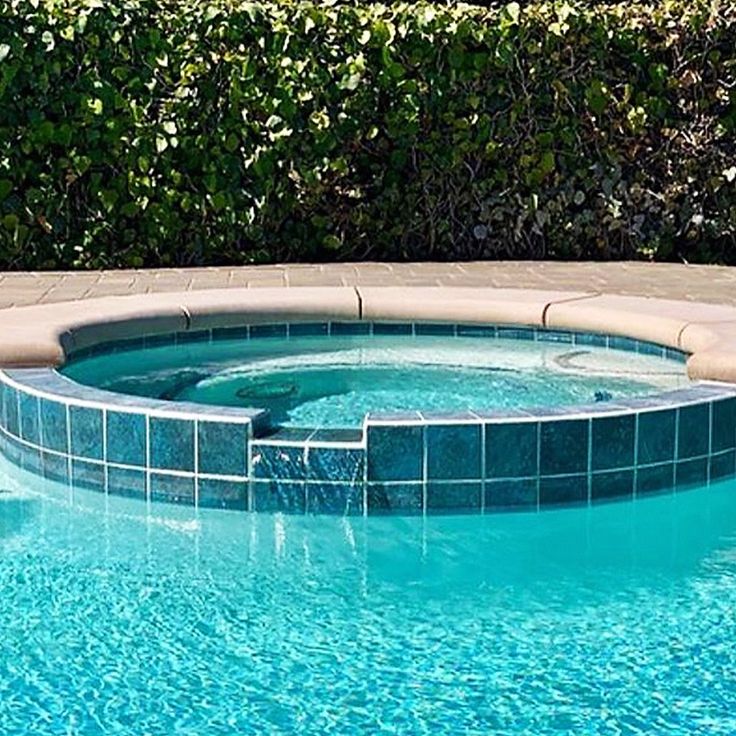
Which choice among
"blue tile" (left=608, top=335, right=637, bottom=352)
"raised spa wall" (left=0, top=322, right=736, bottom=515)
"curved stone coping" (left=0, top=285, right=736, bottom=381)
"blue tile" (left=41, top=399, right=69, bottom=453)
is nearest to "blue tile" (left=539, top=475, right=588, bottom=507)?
"raised spa wall" (left=0, top=322, right=736, bottom=515)

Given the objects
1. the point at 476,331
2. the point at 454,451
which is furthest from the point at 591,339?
the point at 454,451

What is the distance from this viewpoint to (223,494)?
5230 mm

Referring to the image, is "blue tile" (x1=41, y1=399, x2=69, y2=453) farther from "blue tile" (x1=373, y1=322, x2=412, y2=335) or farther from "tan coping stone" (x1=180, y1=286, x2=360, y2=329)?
"blue tile" (x1=373, y1=322, x2=412, y2=335)

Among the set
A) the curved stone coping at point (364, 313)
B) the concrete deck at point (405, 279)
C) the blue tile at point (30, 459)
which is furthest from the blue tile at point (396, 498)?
the concrete deck at point (405, 279)

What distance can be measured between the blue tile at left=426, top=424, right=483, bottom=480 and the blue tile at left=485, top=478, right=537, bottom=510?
0.08m

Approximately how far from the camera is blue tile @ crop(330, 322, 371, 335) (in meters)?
7.86

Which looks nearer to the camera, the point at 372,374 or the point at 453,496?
the point at 453,496

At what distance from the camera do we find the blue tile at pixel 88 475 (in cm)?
542

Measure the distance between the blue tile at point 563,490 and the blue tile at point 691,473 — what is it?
0.44 meters

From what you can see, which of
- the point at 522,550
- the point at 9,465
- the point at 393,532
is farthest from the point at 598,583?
the point at 9,465

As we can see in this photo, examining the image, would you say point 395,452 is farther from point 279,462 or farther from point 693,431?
point 693,431

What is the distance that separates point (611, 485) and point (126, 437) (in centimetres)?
190

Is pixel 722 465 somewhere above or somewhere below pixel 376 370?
below

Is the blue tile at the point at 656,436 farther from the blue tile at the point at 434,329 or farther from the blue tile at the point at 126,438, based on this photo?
the blue tile at the point at 434,329
